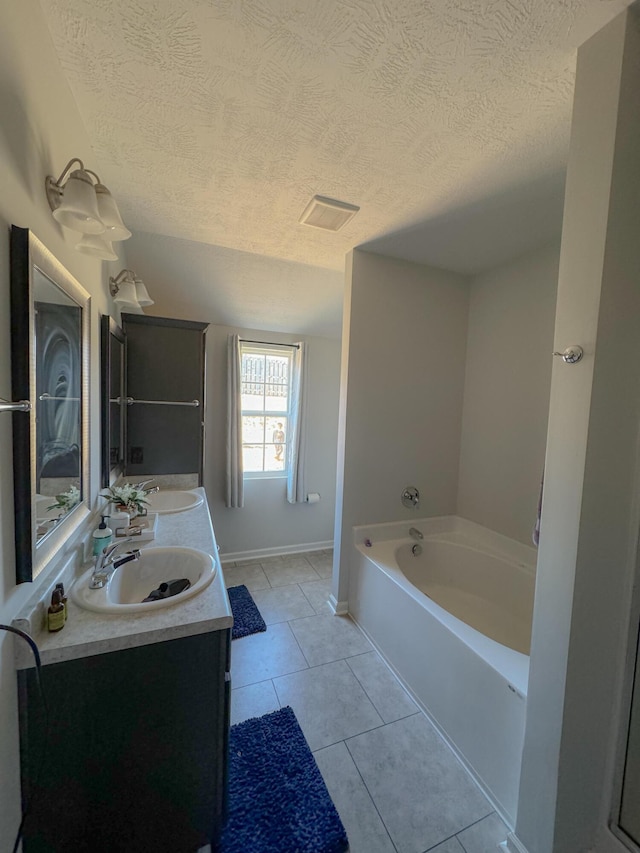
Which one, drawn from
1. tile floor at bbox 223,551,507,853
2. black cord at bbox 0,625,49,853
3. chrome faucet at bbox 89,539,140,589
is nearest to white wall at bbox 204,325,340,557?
tile floor at bbox 223,551,507,853

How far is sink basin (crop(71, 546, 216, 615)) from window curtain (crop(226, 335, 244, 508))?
1593 millimetres

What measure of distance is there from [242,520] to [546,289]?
3030mm

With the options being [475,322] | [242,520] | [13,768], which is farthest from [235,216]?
[242,520]

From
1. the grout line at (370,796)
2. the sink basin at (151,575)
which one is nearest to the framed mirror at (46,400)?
the sink basin at (151,575)

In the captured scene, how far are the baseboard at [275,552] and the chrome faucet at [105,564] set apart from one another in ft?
6.55

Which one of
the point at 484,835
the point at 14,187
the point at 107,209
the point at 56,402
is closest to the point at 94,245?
the point at 107,209

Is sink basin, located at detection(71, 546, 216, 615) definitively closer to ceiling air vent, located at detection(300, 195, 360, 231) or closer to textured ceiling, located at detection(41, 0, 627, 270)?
textured ceiling, located at detection(41, 0, 627, 270)

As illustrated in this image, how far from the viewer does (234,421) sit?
9.80 ft

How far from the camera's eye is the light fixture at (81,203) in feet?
2.99

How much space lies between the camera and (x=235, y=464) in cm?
299

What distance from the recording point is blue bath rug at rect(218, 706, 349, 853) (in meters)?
1.09

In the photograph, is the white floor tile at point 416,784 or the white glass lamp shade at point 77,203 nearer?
the white glass lamp shade at point 77,203

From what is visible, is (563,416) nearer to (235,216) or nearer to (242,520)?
(235,216)

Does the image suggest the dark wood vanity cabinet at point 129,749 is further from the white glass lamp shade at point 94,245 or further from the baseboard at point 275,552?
the baseboard at point 275,552
